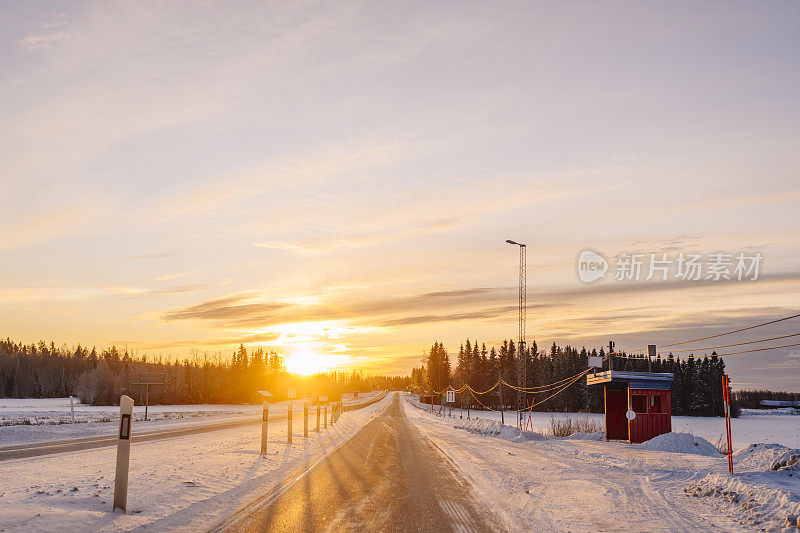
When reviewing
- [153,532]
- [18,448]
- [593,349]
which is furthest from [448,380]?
[153,532]

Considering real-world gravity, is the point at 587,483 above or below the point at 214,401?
above

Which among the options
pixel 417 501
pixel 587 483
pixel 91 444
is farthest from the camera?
pixel 91 444

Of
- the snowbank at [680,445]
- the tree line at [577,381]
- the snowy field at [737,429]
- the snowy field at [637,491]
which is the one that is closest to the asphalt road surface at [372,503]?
the snowy field at [637,491]

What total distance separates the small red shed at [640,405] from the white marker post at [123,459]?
2479 centimetres

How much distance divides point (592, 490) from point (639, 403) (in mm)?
20426

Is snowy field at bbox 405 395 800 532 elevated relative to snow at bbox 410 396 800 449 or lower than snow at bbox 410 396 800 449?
elevated

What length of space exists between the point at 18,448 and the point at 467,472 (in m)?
17.2

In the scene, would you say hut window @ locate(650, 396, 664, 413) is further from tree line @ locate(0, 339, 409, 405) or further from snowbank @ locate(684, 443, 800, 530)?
tree line @ locate(0, 339, 409, 405)

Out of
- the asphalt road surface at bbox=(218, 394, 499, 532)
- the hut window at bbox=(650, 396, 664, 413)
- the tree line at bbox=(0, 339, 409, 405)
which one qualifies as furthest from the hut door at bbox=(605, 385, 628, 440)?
the tree line at bbox=(0, 339, 409, 405)

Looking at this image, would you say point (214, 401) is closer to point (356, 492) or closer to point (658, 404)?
point (658, 404)

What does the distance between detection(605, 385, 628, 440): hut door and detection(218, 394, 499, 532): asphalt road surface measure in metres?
18.1

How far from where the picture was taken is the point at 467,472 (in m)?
15.2

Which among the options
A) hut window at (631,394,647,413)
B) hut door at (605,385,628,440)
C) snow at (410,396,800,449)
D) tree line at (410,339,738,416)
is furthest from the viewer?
tree line at (410,339,738,416)

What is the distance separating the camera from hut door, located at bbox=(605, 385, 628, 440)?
104 feet
